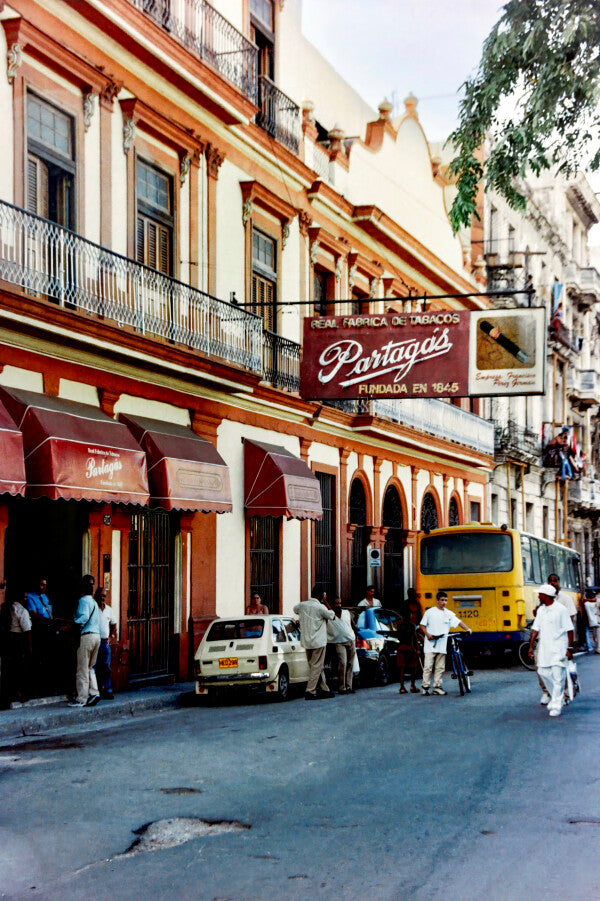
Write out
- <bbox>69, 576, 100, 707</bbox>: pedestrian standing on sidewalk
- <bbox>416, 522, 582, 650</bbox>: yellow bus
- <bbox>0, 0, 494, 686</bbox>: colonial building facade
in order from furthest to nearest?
1. <bbox>416, 522, 582, 650</bbox>: yellow bus
2. <bbox>0, 0, 494, 686</bbox>: colonial building facade
3. <bbox>69, 576, 100, 707</bbox>: pedestrian standing on sidewalk

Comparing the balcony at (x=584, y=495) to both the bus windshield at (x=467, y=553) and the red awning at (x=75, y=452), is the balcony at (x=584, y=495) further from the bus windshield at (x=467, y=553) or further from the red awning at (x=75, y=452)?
the red awning at (x=75, y=452)

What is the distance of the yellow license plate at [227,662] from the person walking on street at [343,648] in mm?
1782

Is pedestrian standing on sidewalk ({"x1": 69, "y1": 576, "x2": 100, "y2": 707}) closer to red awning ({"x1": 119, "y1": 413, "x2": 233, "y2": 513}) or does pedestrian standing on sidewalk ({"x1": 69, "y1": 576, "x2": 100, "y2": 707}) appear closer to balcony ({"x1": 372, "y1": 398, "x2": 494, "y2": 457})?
red awning ({"x1": 119, "y1": 413, "x2": 233, "y2": 513})

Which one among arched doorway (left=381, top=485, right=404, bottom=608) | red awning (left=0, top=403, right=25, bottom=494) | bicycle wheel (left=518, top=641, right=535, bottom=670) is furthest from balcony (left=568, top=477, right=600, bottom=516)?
red awning (left=0, top=403, right=25, bottom=494)

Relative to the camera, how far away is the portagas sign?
1952 centimetres

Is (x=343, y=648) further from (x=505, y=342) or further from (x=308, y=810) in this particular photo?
(x=308, y=810)

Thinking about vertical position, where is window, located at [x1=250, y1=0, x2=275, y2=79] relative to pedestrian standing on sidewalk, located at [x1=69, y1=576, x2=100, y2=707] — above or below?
above

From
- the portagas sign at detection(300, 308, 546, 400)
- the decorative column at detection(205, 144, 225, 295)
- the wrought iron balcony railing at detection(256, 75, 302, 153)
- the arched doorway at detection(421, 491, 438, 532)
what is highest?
the wrought iron balcony railing at detection(256, 75, 302, 153)

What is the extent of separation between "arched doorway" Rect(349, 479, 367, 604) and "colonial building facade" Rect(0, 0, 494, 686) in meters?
0.07

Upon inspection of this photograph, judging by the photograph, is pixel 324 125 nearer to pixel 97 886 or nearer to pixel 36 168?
pixel 36 168

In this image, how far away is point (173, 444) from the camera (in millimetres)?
19031

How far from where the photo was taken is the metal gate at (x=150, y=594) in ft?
62.8

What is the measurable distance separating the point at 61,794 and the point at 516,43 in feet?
24.1

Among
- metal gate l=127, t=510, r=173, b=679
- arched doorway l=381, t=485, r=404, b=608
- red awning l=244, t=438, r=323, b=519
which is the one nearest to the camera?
metal gate l=127, t=510, r=173, b=679
